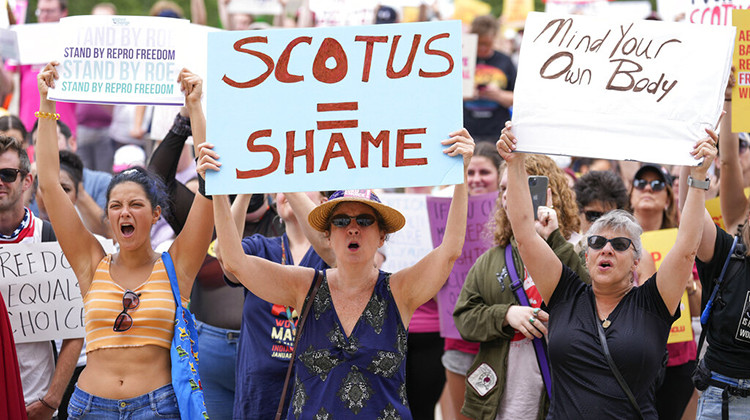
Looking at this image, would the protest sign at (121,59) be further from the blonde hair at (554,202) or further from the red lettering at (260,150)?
the blonde hair at (554,202)

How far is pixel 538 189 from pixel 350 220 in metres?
1.46

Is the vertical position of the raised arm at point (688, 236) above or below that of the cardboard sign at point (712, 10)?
below

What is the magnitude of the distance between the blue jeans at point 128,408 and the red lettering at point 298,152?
1.20 m

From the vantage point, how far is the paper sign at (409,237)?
6652 millimetres

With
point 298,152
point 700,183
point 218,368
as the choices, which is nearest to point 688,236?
point 700,183

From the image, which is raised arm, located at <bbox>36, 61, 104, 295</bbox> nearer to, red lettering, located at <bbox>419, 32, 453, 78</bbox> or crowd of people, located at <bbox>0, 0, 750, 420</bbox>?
crowd of people, located at <bbox>0, 0, 750, 420</bbox>

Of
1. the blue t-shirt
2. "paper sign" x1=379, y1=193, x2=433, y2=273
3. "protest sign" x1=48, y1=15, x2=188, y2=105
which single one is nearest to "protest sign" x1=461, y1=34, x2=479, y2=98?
"paper sign" x1=379, y1=193, x2=433, y2=273

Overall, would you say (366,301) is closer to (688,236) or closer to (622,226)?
(622,226)

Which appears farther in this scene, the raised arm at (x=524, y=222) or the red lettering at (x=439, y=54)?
the raised arm at (x=524, y=222)

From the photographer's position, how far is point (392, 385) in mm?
4016

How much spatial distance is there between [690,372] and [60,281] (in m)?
3.74

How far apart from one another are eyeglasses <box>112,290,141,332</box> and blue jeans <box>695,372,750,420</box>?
9.23 ft

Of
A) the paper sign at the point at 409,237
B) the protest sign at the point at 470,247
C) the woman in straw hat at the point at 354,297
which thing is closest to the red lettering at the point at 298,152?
the woman in straw hat at the point at 354,297

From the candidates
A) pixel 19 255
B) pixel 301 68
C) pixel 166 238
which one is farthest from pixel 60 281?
pixel 301 68
